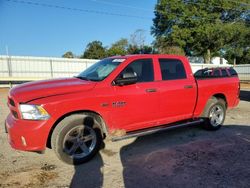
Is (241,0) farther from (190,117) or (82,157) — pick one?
(82,157)

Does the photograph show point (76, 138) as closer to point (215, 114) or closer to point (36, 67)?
point (215, 114)

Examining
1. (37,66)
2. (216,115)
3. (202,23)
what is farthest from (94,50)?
(216,115)

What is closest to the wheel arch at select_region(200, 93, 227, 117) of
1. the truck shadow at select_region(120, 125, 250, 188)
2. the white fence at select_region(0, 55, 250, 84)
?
the truck shadow at select_region(120, 125, 250, 188)

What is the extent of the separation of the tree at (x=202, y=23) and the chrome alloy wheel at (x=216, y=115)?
3294 centimetres

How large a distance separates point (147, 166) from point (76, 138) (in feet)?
4.55

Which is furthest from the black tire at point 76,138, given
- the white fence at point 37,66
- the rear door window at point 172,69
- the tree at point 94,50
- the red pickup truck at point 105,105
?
the tree at point 94,50

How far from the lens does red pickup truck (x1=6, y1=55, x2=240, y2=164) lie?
4.27 metres

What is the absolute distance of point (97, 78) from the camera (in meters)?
5.20

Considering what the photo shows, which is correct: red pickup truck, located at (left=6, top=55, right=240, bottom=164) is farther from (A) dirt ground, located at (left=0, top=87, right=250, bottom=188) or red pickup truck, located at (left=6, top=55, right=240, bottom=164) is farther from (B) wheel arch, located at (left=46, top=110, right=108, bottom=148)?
(A) dirt ground, located at (left=0, top=87, right=250, bottom=188)

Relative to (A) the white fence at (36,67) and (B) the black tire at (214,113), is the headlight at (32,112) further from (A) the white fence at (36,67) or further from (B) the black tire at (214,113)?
(A) the white fence at (36,67)

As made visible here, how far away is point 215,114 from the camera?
6992 millimetres

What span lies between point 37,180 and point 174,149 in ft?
9.31

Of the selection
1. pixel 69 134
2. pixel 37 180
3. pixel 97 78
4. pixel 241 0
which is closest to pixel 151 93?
pixel 97 78

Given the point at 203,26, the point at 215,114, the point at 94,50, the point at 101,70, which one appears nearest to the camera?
the point at 101,70
